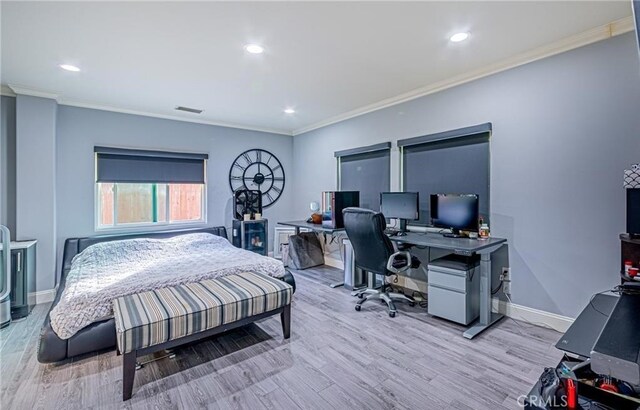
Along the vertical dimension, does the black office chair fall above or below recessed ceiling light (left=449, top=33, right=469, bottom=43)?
below

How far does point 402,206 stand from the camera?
3762 millimetres

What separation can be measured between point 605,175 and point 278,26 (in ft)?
9.39

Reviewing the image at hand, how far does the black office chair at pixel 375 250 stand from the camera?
3004 millimetres

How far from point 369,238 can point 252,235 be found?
2.66m

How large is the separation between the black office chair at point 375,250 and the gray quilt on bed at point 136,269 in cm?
93

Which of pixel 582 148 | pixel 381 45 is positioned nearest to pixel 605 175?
pixel 582 148

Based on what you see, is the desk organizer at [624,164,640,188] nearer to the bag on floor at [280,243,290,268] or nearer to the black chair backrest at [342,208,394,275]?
the black chair backrest at [342,208,394,275]

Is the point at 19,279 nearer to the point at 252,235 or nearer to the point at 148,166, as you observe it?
the point at 148,166

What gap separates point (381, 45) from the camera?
258cm

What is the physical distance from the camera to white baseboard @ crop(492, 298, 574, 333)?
2.69 m

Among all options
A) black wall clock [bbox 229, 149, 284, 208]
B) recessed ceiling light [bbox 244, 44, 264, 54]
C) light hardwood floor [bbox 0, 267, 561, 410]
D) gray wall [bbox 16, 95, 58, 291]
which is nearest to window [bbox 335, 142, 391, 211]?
black wall clock [bbox 229, 149, 284, 208]

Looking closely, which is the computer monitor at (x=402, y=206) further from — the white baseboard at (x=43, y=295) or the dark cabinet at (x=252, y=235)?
the white baseboard at (x=43, y=295)

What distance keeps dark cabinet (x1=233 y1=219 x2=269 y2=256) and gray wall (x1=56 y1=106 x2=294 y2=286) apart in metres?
0.35

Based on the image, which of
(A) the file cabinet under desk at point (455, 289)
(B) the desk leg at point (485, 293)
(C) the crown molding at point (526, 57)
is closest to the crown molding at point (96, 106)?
(C) the crown molding at point (526, 57)
